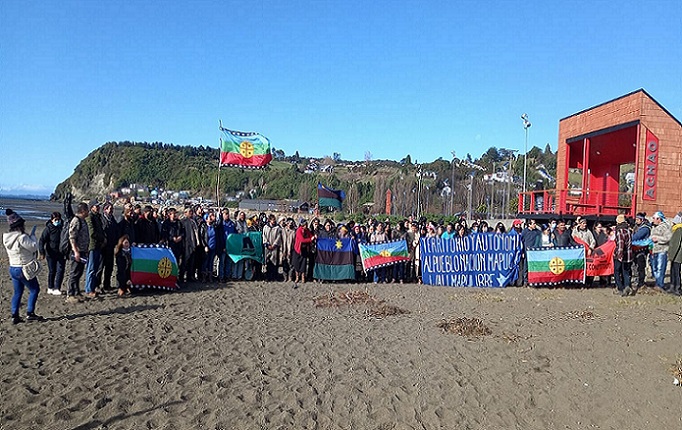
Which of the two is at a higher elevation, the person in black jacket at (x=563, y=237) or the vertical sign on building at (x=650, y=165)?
the vertical sign on building at (x=650, y=165)

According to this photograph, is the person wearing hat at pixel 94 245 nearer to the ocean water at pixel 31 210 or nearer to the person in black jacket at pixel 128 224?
the person in black jacket at pixel 128 224

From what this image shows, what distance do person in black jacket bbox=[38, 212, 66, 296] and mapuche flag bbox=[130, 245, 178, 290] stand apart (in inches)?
54.4

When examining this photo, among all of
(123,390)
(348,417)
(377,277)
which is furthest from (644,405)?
(377,277)

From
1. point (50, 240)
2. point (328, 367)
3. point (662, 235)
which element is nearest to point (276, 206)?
point (50, 240)

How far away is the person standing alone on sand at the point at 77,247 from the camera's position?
954 cm

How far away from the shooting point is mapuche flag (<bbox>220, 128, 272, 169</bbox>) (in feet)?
66.3

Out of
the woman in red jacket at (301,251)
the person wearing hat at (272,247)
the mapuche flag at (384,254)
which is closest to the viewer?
the woman in red jacket at (301,251)

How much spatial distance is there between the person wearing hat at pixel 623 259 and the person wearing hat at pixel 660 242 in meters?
0.55

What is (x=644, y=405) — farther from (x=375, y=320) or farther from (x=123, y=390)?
(x=123, y=390)

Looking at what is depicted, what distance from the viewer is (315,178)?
133m

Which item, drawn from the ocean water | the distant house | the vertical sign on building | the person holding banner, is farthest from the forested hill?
the person holding banner

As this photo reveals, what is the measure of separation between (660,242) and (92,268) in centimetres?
1245

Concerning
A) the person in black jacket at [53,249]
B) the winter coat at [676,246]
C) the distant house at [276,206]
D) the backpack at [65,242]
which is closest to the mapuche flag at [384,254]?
the winter coat at [676,246]

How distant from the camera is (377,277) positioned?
1413 cm
